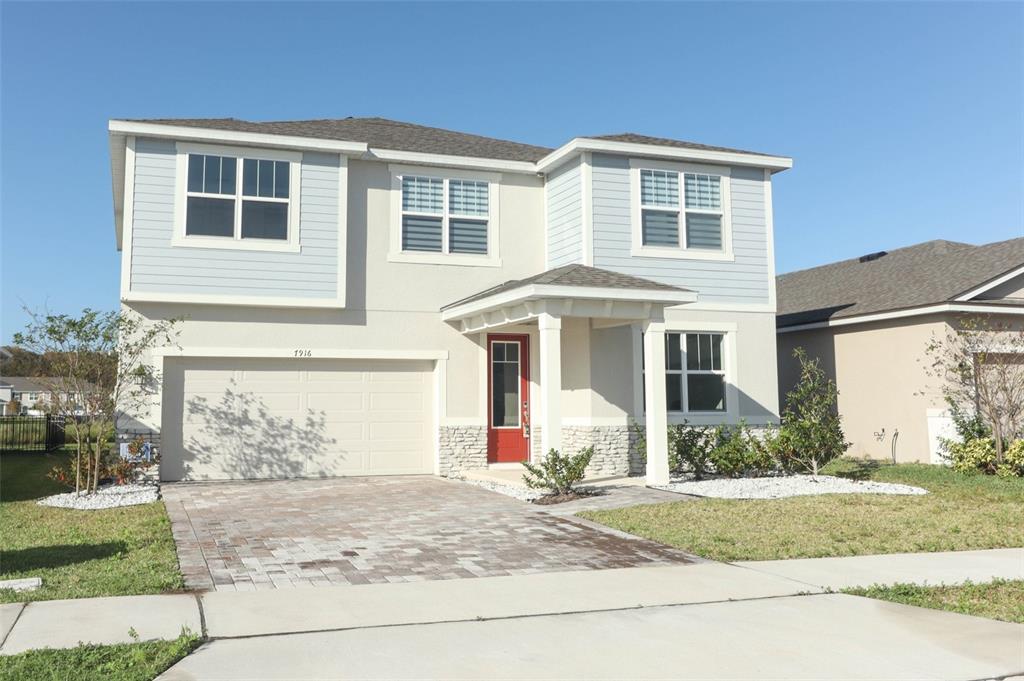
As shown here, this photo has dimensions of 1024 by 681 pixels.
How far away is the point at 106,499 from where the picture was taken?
12.2 m

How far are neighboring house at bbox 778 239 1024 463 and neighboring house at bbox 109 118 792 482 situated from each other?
115 inches

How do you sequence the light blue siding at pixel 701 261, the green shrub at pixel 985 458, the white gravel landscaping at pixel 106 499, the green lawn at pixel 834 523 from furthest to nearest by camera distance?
the light blue siding at pixel 701 261
the green shrub at pixel 985 458
the white gravel landscaping at pixel 106 499
the green lawn at pixel 834 523

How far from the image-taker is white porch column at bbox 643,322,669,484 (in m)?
13.8

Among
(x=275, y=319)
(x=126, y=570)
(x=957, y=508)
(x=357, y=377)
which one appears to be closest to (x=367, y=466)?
(x=357, y=377)

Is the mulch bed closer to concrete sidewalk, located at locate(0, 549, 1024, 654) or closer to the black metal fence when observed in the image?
concrete sidewalk, located at locate(0, 549, 1024, 654)

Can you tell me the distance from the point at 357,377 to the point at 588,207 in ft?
18.1

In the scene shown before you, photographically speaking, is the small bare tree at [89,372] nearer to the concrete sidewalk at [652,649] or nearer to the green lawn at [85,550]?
the green lawn at [85,550]

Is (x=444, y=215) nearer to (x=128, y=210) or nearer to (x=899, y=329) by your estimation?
(x=128, y=210)

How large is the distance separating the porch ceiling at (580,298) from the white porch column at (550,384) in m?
0.23

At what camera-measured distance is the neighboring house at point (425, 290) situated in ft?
47.5

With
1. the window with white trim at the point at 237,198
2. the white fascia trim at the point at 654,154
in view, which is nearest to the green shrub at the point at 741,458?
the white fascia trim at the point at 654,154

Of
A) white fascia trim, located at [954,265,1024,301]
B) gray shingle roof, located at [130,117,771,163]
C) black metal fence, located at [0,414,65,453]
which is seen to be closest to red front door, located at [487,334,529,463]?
gray shingle roof, located at [130,117,771,163]

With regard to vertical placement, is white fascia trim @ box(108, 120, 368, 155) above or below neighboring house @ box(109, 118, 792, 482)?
above

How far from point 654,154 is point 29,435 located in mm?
20502
